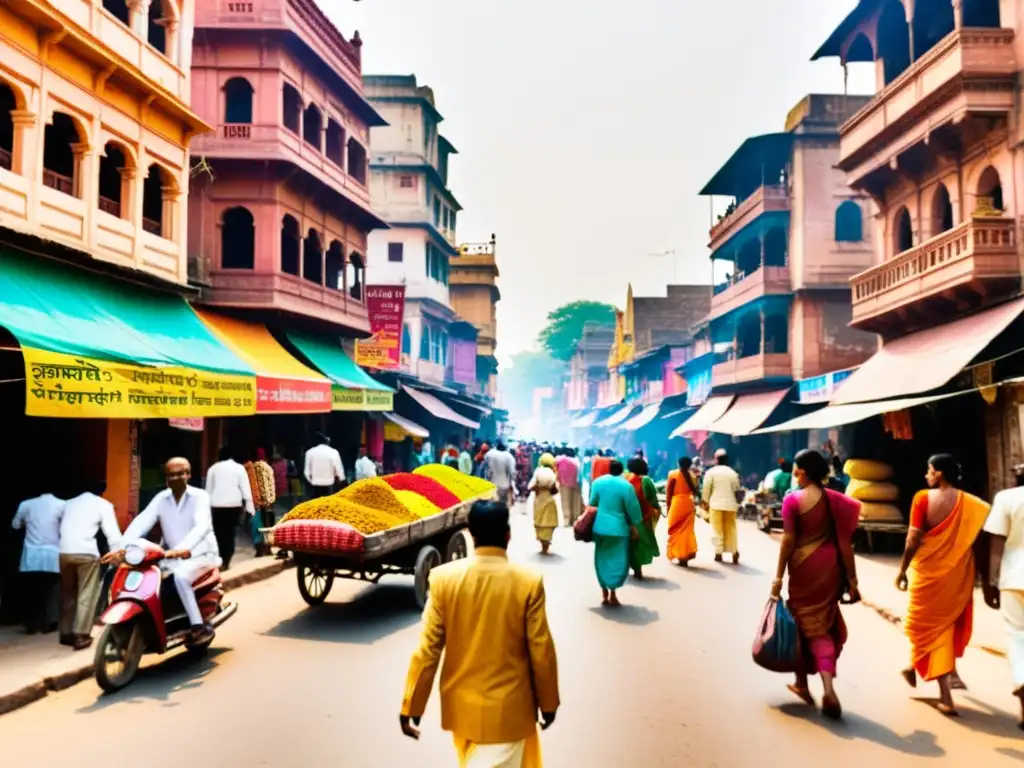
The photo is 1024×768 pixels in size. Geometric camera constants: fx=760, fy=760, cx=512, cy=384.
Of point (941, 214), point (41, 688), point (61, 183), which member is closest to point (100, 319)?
point (61, 183)

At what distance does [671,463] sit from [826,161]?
19.4 meters

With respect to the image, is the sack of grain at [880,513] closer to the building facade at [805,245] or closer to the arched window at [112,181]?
the building facade at [805,245]

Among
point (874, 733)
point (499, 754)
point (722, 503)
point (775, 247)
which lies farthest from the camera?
point (775, 247)

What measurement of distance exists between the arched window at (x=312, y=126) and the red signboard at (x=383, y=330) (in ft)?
17.8

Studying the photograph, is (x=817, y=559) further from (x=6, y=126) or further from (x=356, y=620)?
(x=6, y=126)

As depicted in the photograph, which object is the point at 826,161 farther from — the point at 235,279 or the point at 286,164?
the point at 235,279

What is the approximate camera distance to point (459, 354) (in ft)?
130

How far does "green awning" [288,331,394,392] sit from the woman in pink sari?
45.4ft

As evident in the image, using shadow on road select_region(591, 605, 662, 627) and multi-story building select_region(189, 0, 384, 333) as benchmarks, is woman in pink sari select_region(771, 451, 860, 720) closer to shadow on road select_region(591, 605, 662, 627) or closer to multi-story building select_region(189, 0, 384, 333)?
shadow on road select_region(591, 605, 662, 627)

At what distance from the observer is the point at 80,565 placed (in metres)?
7.06

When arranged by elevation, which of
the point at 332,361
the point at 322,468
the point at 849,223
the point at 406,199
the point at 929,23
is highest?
the point at 406,199

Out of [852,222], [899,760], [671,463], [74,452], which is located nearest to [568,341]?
[671,463]

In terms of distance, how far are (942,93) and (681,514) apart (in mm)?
8456

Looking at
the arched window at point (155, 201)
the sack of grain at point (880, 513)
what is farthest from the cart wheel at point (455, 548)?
the arched window at point (155, 201)
